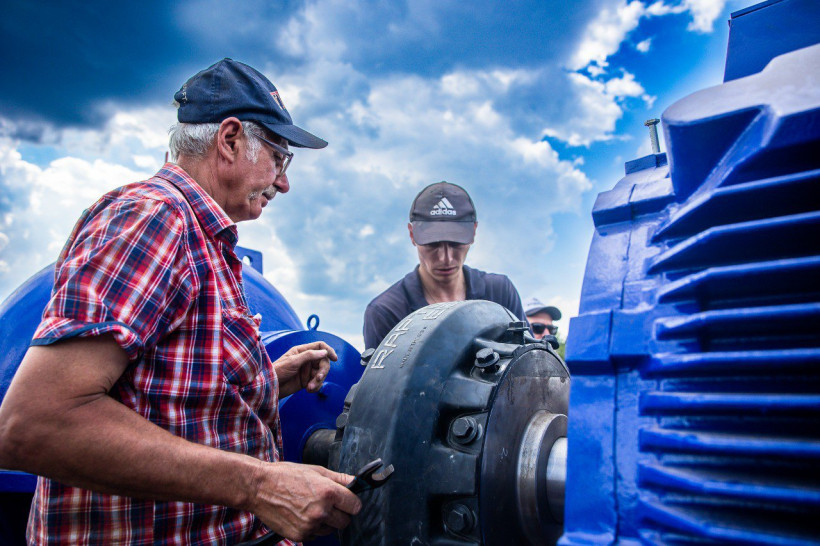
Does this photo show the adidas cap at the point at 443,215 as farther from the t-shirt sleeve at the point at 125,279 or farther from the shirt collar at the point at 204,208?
the t-shirt sleeve at the point at 125,279

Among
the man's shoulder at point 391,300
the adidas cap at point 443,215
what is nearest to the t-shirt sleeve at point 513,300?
the adidas cap at point 443,215

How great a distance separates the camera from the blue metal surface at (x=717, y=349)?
2.52 ft

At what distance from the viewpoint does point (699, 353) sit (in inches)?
33.0

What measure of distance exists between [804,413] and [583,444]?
0.31 metres

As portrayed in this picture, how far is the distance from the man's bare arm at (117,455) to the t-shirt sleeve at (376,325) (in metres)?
1.79

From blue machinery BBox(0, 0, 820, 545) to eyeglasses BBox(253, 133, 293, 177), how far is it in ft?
3.07

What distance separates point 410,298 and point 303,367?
4.33 feet

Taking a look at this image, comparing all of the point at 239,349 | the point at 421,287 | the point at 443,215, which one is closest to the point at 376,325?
the point at 421,287

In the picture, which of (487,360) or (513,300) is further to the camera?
(513,300)

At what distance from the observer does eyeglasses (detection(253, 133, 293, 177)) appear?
66.5 inches

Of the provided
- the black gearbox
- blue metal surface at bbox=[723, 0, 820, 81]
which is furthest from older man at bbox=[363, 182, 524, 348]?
blue metal surface at bbox=[723, 0, 820, 81]

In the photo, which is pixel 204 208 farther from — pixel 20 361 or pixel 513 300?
pixel 513 300

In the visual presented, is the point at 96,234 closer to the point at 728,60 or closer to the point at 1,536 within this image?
the point at 728,60

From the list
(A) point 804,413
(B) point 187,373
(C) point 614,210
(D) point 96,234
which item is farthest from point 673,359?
(D) point 96,234
